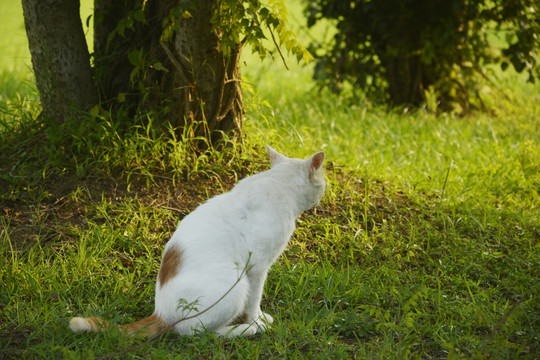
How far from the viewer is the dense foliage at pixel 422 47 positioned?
21.1 ft

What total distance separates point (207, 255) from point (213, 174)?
1.66 meters

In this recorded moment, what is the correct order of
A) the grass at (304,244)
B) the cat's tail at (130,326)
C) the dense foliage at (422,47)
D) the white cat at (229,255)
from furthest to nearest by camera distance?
the dense foliage at (422,47), the grass at (304,244), the white cat at (229,255), the cat's tail at (130,326)

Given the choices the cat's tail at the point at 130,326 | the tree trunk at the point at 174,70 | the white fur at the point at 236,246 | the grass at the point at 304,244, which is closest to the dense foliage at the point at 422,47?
the grass at the point at 304,244

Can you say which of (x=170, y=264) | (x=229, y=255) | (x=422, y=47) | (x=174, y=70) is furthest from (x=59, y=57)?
(x=422, y=47)

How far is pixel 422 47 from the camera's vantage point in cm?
700

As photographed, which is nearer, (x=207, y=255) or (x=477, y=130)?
(x=207, y=255)

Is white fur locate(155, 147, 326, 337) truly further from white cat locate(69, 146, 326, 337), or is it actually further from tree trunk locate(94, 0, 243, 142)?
tree trunk locate(94, 0, 243, 142)

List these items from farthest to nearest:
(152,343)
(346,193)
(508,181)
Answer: (508,181)
(346,193)
(152,343)

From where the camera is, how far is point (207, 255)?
275 cm

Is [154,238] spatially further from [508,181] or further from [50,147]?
[508,181]

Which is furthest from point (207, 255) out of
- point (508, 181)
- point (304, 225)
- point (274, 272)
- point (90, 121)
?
point (508, 181)

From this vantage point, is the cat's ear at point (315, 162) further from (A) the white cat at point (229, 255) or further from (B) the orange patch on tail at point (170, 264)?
(B) the orange patch on tail at point (170, 264)

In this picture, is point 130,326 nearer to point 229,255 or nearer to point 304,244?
point 229,255

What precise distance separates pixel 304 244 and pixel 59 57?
7.94 feet
